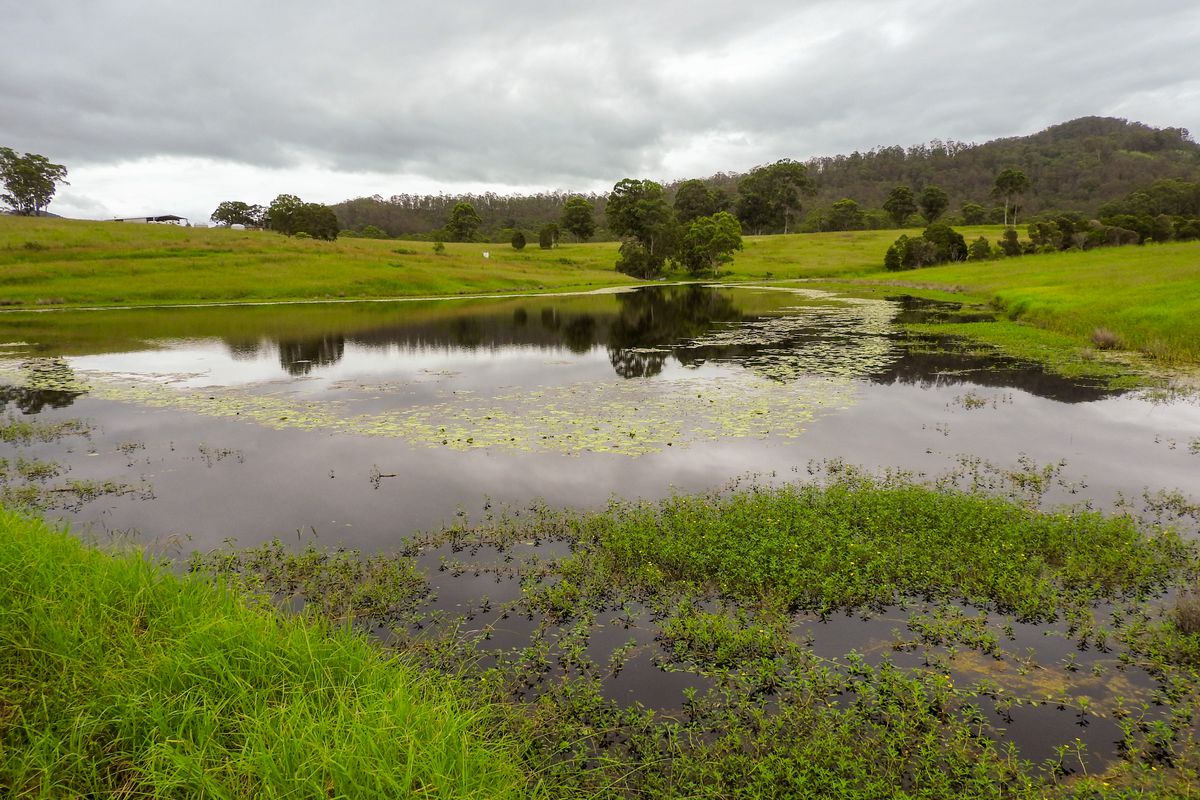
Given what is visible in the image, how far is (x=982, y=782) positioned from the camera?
19.1 feet

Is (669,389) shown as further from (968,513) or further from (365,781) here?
(365,781)

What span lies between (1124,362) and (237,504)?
3405cm

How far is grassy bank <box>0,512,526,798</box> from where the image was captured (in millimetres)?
4785

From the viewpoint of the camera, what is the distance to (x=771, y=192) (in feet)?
489

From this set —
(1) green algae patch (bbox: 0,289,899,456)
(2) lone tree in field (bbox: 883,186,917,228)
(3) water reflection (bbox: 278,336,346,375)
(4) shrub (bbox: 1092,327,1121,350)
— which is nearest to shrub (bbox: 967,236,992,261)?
(4) shrub (bbox: 1092,327,1121,350)

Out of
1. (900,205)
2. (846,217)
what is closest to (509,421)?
(846,217)

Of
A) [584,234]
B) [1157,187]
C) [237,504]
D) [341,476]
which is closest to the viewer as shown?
[237,504]

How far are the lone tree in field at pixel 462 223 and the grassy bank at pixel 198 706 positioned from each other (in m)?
148

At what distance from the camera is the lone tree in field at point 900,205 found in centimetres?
14275

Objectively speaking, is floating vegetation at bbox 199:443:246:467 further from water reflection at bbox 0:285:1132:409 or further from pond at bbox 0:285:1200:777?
water reflection at bbox 0:285:1132:409

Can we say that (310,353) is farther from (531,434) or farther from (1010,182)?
(1010,182)

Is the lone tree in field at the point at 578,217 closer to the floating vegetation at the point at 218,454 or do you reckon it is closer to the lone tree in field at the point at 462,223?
the lone tree in field at the point at 462,223

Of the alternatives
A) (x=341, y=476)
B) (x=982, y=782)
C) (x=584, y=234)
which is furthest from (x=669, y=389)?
(x=584, y=234)

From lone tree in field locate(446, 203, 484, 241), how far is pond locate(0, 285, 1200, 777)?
116011mm
